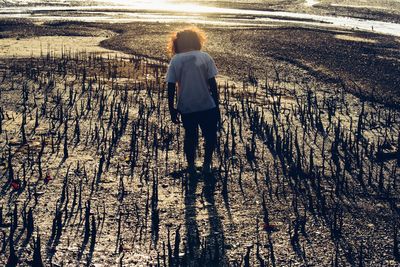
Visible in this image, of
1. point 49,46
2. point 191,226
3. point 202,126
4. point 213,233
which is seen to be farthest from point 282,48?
point 213,233

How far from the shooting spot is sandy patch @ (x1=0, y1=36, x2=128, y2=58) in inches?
730

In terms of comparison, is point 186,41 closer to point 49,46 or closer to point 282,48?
point 49,46

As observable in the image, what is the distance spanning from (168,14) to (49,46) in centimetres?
1505

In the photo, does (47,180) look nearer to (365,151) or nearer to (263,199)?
(263,199)

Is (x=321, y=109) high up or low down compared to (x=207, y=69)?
down

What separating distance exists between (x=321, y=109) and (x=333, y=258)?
21.7ft

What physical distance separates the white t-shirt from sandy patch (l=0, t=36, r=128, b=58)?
10.4m

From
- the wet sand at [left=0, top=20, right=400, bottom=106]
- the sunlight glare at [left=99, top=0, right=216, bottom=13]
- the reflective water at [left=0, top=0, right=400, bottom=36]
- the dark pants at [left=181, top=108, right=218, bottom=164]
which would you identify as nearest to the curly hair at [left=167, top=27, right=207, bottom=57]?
the dark pants at [left=181, top=108, right=218, bottom=164]

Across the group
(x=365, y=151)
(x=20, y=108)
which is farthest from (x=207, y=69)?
(x=20, y=108)

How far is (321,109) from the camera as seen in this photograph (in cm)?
1256

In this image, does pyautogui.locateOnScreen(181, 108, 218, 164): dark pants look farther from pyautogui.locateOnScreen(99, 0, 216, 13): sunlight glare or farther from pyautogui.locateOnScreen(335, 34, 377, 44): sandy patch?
pyautogui.locateOnScreen(99, 0, 216, 13): sunlight glare

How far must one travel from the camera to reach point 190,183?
810 centimetres

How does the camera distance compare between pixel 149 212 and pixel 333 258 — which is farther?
pixel 149 212

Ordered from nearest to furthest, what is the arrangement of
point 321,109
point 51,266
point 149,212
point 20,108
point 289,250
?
point 51,266 → point 289,250 → point 149,212 → point 20,108 → point 321,109
